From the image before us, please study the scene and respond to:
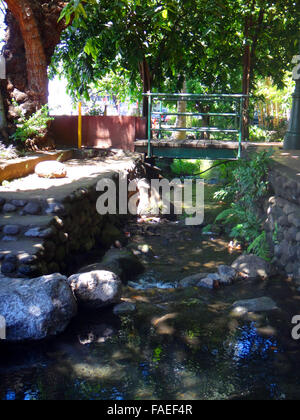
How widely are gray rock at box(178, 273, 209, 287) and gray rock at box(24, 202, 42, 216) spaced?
8.05 feet

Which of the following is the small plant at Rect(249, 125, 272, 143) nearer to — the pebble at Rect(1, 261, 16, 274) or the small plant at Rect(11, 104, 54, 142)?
the small plant at Rect(11, 104, 54, 142)

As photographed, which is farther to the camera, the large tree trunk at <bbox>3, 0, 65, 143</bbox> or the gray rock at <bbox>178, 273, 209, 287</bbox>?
the large tree trunk at <bbox>3, 0, 65, 143</bbox>

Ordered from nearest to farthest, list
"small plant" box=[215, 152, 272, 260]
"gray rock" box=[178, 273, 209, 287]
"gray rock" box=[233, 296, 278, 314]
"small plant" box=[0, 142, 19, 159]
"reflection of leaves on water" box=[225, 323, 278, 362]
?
"reflection of leaves on water" box=[225, 323, 278, 362]
"gray rock" box=[233, 296, 278, 314]
"gray rock" box=[178, 273, 209, 287]
"small plant" box=[215, 152, 272, 260]
"small plant" box=[0, 142, 19, 159]

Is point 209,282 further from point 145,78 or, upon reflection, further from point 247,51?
point 145,78

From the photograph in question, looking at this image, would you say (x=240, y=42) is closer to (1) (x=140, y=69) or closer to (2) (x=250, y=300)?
(1) (x=140, y=69)

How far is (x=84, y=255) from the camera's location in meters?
8.01

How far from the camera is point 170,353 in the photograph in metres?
4.90

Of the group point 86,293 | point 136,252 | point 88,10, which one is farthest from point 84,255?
point 88,10

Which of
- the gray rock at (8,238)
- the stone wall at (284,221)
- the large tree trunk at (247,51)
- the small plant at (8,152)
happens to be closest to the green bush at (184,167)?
the large tree trunk at (247,51)

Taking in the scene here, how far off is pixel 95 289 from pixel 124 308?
435 millimetres

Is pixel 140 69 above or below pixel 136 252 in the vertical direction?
above

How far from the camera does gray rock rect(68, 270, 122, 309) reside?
5.94 meters

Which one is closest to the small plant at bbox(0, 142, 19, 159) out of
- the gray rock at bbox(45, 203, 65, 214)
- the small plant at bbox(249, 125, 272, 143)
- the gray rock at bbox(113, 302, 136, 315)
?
the gray rock at bbox(45, 203, 65, 214)
